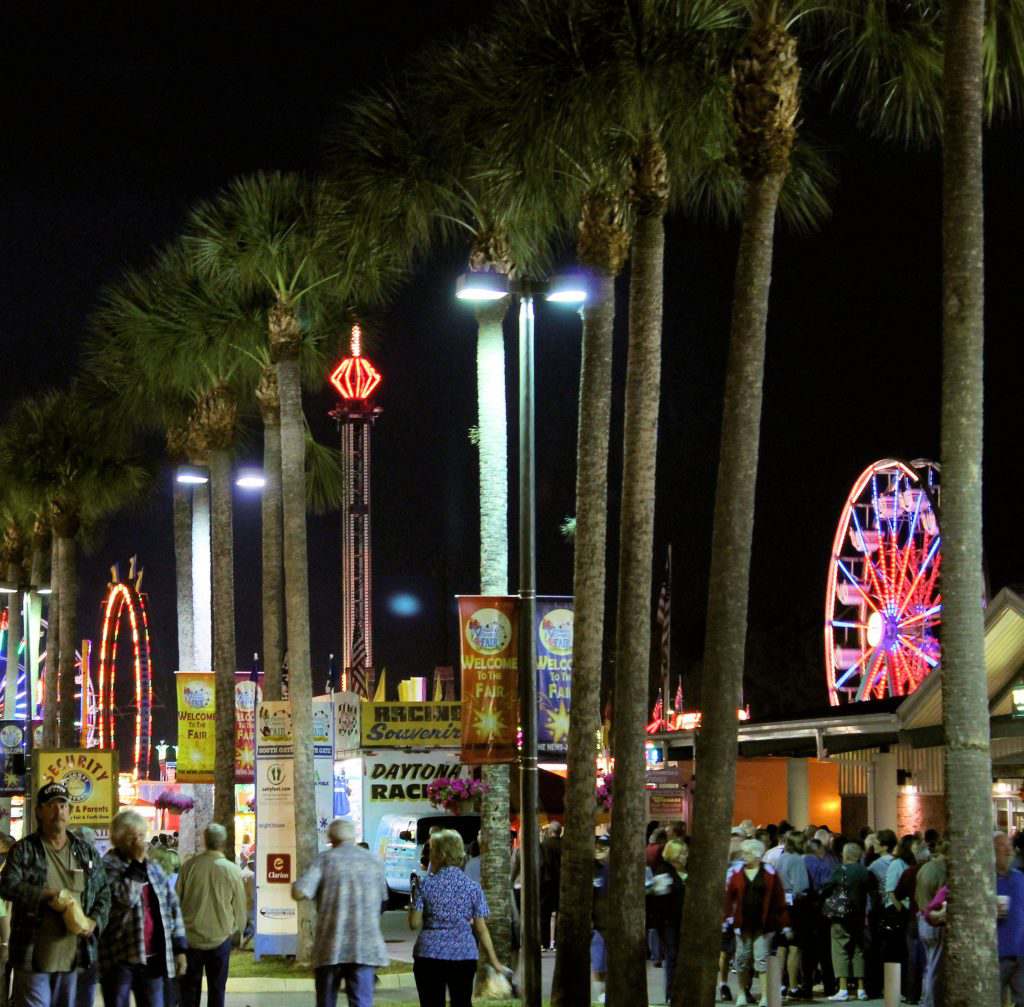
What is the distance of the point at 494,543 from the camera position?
23188 millimetres

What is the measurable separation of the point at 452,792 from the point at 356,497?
197 ft

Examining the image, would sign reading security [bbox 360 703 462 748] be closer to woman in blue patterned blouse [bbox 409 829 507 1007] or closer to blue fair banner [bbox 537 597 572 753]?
blue fair banner [bbox 537 597 572 753]

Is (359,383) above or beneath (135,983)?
above

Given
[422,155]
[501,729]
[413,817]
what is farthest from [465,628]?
[413,817]

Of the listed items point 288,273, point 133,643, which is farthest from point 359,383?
point 288,273

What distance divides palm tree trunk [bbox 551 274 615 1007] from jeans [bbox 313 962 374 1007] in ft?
17.4

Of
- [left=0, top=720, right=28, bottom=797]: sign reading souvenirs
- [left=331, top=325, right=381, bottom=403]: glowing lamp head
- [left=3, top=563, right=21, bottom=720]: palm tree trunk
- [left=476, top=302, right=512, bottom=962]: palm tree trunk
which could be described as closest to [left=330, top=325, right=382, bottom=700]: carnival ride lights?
[left=331, top=325, right=381, bottom=403]: glowing lamp head

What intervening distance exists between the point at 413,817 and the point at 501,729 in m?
21.4

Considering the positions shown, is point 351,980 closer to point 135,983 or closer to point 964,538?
point 135,983

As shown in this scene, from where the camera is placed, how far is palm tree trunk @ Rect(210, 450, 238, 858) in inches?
1210

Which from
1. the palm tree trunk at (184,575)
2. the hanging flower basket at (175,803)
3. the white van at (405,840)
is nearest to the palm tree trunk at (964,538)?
the hanging flower basket at (175,803)

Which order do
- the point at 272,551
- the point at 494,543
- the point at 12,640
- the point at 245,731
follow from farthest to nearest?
the point at 12,640, the point at 245,731, the point at 272,551, the point at 494,543

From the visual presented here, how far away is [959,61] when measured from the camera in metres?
13.8

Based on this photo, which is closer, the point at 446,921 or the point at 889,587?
the point at 446,921
